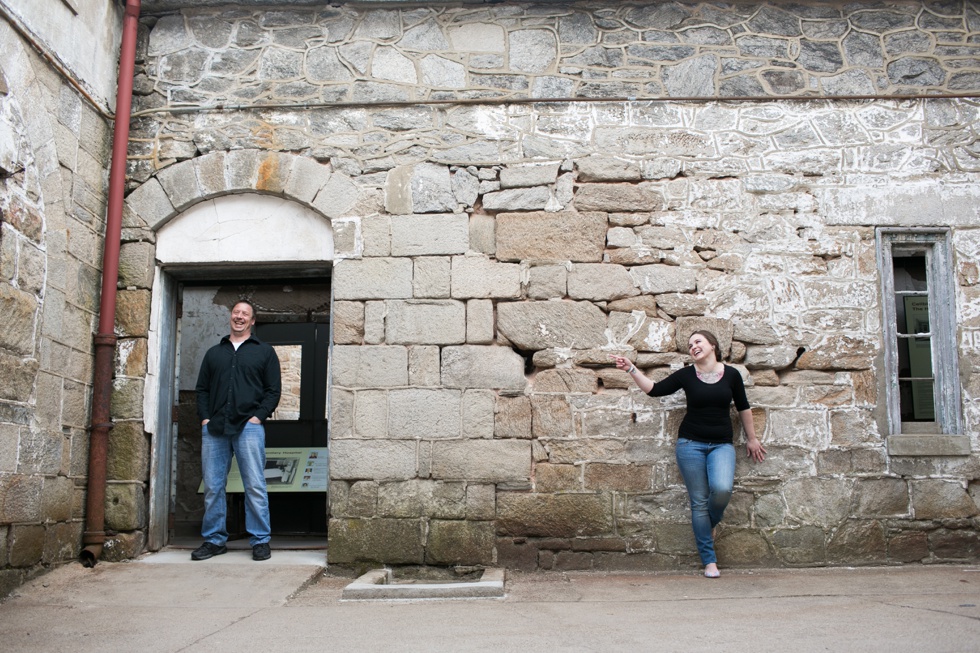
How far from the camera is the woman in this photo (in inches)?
210

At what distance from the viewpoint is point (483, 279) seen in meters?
5.81

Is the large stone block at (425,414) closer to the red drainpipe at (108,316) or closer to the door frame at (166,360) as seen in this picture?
the door frame at (166,360)

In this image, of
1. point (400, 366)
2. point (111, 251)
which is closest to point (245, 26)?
point (111, 251)

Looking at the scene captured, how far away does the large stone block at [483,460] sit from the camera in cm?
563

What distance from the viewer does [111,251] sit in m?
5.81

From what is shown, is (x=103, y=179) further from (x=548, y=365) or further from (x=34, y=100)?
(x=548, y=365)

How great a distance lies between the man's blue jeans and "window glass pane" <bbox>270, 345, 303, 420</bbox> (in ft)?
3.04

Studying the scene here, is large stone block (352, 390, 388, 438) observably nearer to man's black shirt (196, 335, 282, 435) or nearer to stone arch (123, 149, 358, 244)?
man's black shirt (196, 335, 282, 435)

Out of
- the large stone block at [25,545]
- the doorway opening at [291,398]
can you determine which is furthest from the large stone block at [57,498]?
the doorway opening at [291,398]

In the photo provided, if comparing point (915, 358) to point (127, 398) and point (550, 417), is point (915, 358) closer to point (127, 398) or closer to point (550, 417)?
point (550, 417)

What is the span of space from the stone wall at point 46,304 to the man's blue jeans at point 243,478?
48 cm

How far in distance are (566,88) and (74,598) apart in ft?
14.5

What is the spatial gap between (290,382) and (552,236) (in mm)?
2400

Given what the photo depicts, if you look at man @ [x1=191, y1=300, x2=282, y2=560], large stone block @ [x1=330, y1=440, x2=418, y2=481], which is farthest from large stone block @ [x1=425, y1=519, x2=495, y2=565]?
man @ [x1=191, y1=300, x2=282, y2=560]
